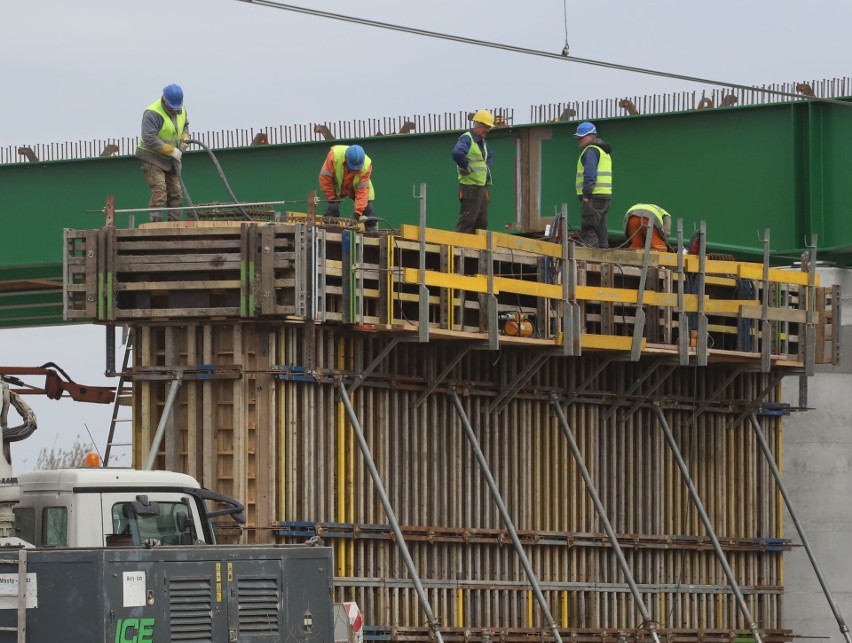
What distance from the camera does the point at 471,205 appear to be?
3005 centimetres

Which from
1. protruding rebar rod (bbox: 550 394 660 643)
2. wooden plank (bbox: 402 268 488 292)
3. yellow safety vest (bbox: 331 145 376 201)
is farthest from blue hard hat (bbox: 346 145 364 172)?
protruding rebar rod (bbox: 550 394 660 643)

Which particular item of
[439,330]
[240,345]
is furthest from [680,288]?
[240,345]

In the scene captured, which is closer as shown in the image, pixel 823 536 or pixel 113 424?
pixel 113 424

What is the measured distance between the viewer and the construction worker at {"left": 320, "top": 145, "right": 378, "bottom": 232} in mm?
28719

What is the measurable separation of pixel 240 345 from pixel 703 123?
12.0m

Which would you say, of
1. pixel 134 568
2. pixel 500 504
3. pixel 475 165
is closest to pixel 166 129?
pixel 475 165

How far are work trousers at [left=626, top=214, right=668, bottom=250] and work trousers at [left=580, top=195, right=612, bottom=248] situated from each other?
3.01ft

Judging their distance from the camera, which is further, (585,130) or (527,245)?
(585,130)

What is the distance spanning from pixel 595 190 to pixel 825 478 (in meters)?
7.94

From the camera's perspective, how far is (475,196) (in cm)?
3003

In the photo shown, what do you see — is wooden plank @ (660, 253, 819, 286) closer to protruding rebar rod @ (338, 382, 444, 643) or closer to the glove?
the glove

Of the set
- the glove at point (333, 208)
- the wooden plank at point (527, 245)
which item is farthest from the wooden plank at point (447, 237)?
the glove at point (333, 208)

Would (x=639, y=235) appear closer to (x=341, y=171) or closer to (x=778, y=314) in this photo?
(x=778, y=314)

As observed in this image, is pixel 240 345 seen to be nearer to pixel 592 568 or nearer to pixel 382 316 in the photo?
pixel 382 316
